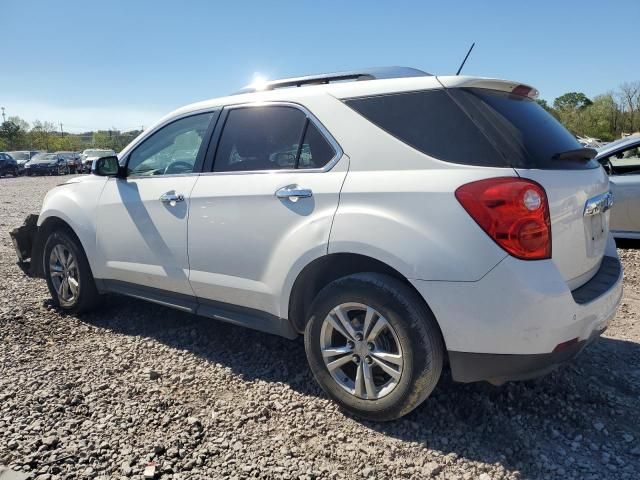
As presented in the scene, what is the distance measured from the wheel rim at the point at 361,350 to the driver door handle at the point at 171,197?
1.42 meters

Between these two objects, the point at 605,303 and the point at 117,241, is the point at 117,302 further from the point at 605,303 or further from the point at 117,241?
the point at 605,303


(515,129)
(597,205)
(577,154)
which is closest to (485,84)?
(515,129)

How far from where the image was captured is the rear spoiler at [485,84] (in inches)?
102

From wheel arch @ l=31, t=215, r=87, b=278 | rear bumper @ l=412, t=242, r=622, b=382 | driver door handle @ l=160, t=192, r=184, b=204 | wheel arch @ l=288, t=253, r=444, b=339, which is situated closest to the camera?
rear bumper @ l=412, t=242, r=622, b=382

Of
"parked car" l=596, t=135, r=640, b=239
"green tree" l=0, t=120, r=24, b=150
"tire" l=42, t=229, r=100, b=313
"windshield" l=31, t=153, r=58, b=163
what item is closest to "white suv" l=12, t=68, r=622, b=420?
"tire" l=42, t=229, r=100, b=313

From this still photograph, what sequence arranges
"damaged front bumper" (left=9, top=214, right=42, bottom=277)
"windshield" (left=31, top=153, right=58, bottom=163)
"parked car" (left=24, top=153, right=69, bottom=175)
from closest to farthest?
1. "damaged front bumper" (left=9, top=214, right=42, bottom=277)
2. "parked car" (left=24, top=153, right=69, bottom=175)
3. "windshield" (left=31, top=153, right=58, bottom=163)

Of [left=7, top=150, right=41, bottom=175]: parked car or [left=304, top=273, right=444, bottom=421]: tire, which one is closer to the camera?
[left=304, top=273, right=444, bottom=421]: tire

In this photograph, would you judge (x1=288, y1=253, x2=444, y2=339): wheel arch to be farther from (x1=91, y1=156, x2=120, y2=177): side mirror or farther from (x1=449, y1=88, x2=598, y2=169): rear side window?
(x1=91, y1=156, x2=120, y2=177): side mirror

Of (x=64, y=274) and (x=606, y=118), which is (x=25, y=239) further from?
(x=606, y=118)

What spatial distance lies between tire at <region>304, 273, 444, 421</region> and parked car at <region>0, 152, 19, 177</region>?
1515 inches

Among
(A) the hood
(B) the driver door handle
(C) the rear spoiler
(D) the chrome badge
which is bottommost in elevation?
(B) the driver door handle

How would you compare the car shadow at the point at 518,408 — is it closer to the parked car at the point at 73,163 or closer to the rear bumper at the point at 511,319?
the rear bumper at the point at 511,319

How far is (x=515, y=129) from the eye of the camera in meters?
2.57

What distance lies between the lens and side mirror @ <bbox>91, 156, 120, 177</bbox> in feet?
13.3
